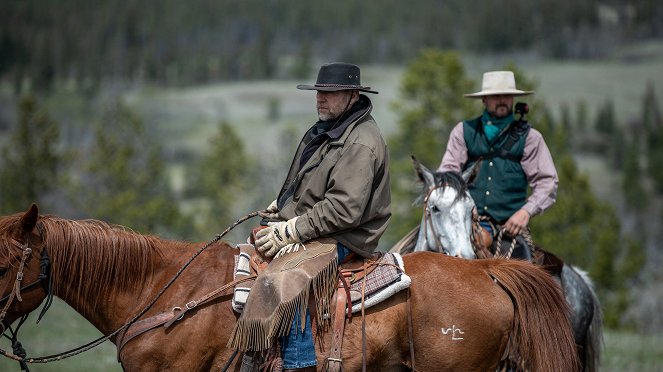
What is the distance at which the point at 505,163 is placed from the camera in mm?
7867

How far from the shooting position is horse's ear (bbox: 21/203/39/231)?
5.19 m

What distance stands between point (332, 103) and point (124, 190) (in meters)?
52.1

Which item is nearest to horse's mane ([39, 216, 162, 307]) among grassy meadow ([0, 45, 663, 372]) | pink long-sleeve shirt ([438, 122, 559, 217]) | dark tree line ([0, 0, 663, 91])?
pink long-sleeve shirt ([438, 122, 559, 217])

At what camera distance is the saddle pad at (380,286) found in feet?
17.8

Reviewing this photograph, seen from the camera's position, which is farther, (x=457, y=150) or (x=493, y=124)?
(x=457, y=150)

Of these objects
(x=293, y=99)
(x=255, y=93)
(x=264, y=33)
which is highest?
(x=264, y=33)

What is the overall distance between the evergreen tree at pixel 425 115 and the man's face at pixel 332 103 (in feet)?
113

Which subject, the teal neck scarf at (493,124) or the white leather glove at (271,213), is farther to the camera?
the teal neck scarf at (493,124)

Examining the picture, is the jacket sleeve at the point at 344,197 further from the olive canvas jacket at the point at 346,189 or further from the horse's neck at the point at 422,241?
the horse's neck at the point at 422,241

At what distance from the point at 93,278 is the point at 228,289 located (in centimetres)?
98

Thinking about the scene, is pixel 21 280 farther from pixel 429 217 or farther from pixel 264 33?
pixel 264 33

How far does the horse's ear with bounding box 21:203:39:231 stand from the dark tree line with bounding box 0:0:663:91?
84657mm

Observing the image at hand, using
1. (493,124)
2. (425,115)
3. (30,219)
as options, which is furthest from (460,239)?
(425,115)

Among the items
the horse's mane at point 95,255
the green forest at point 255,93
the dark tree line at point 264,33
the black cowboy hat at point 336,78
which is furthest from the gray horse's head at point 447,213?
the dark tree line at point 264,33
